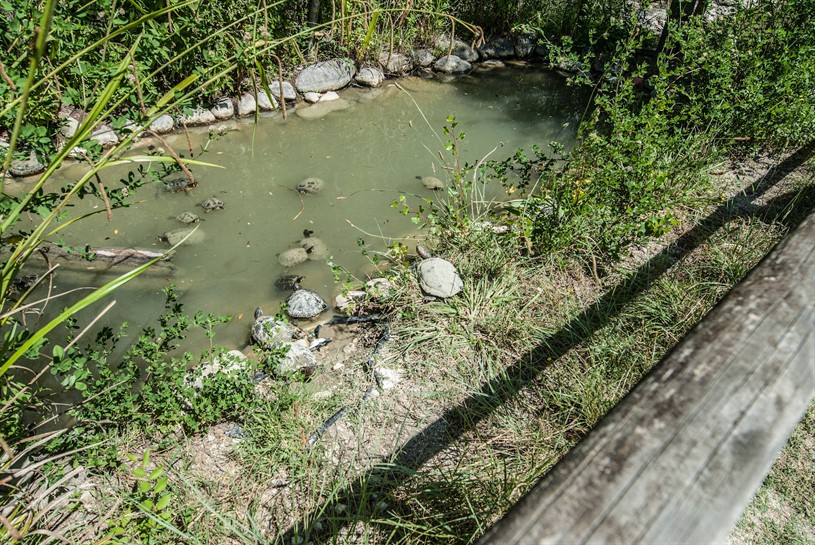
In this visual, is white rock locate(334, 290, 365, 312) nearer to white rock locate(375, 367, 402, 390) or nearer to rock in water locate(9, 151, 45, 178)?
white rock locate(375, 367, 402, 390)

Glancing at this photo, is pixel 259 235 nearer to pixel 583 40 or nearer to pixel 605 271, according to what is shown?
pixel 605 271

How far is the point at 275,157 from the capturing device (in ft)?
16.4

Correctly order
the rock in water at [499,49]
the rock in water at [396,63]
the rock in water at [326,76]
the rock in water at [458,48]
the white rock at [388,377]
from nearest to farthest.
Answer: the white rock at [388,377], the rock in water at [326,76], the rock in water at [396,63], the rock in water at [458,48], the rock in water at [499,49]

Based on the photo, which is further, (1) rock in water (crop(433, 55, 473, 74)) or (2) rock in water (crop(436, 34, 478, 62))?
(2) rock in water (crop(436, 34, 478, 62))

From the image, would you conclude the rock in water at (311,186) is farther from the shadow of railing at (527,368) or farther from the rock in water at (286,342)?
the shadow of railing at (527,368)

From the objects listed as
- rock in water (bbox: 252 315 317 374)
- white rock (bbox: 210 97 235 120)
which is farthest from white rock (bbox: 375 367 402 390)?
white rock (bbox: 210 97 235 120)

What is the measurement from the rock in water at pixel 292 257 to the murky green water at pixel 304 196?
2.4 inches

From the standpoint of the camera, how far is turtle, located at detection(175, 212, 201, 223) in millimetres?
4078

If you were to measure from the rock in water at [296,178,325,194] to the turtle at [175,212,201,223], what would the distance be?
0.92m

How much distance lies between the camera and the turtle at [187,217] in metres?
4.08

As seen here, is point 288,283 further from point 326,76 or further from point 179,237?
point 326,76

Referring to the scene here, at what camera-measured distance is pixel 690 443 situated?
0.71 meters

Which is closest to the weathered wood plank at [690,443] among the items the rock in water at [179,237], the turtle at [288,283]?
the turtle at [288,283]

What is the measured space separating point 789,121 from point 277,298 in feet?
13.4
